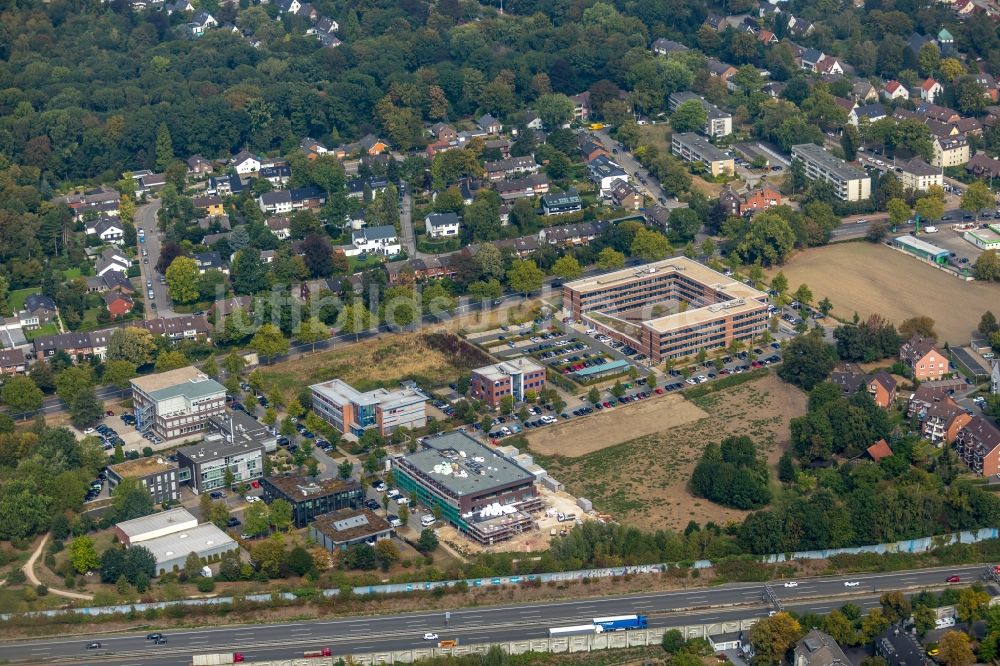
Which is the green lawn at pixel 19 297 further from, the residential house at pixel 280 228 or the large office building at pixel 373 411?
the large office building at pixel 373 411

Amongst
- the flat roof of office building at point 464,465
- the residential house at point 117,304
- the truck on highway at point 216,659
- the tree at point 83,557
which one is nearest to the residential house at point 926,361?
the flat roof of office building at point 464,465

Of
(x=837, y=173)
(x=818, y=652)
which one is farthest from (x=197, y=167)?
(x=818, y=652)

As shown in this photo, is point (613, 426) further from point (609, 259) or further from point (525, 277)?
point (609, 259)

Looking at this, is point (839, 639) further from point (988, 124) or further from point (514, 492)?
point (988, 124)

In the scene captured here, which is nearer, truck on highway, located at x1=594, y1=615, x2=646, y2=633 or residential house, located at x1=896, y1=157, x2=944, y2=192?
truck on highway, located at x1=594, y1=615, x2=646, y2=633

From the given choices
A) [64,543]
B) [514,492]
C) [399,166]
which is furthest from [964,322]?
[64,543]

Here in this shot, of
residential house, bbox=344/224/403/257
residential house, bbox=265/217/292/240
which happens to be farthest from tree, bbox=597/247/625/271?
residential house, bbox=265/217/292/240

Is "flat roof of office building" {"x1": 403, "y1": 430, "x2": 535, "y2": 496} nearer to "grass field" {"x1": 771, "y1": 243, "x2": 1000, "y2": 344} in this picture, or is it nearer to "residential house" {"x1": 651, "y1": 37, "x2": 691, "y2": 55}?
"grass field" {"x1": 771, "y1": 243, "x2": 1000, "y2": 344}
